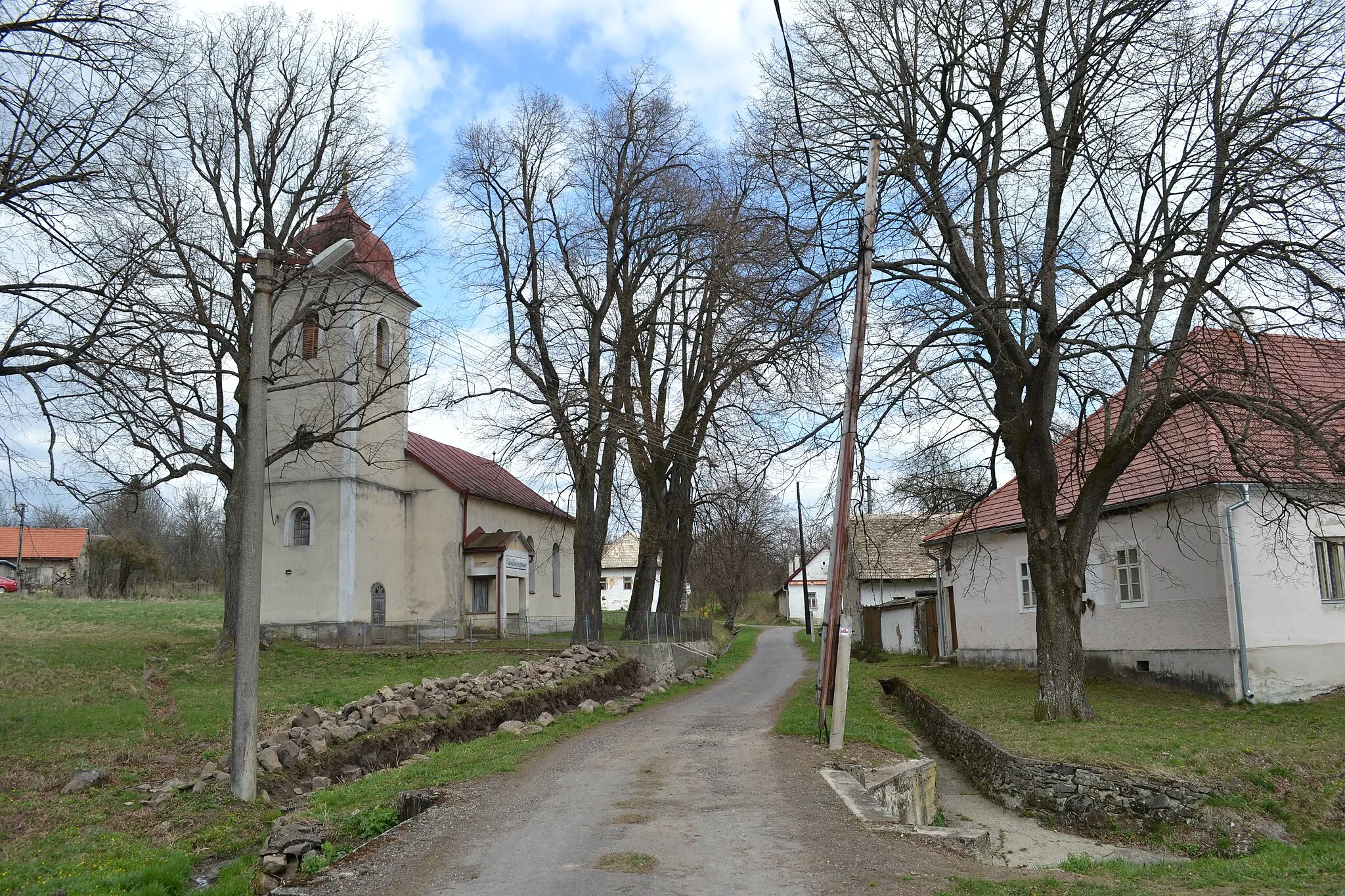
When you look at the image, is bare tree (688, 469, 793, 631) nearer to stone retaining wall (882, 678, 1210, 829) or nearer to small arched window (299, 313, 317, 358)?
stone retaining wall (882, 678, 1210, 829)

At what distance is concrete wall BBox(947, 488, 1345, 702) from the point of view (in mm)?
17438

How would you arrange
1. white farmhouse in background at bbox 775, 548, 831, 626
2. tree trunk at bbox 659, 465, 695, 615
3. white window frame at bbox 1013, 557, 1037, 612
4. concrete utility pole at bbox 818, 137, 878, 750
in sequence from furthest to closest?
1. white farmhouse in background at bbox 775, 548, 831, 626
2. tree trunk at bbox 659, 465, 695, 615
3. white window frame at bbox 1013, 557, 1037, 612
4. concrete utility pole at bbox 818, 137, 878, 750

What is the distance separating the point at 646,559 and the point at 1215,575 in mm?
16490

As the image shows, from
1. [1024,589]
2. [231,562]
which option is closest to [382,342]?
[231,562]

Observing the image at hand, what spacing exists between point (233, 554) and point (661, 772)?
15.4 metres

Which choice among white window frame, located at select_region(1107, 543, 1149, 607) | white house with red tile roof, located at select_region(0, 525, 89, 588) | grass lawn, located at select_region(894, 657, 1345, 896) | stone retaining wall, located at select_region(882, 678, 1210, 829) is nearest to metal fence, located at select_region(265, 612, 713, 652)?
grass lawn, located at select_region(894, 657, 1345, 896)

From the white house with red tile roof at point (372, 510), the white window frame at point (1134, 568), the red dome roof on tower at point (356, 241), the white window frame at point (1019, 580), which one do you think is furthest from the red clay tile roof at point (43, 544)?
the white window frame at point (1134, 568)

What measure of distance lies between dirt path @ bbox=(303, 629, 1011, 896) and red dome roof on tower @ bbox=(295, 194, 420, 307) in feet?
46.1

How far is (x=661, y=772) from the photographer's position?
1119cm

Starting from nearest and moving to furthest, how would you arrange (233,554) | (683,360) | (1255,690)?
(1255,690), (233,554), (683,360)

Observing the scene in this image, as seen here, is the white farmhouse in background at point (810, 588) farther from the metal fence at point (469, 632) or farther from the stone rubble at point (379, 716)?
the stone rubble at point (379, 716)

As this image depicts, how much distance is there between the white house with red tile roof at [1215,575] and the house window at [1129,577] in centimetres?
3

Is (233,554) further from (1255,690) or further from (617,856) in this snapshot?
(1255,690)

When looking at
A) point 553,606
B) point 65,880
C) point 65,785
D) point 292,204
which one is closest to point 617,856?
point 65,880
